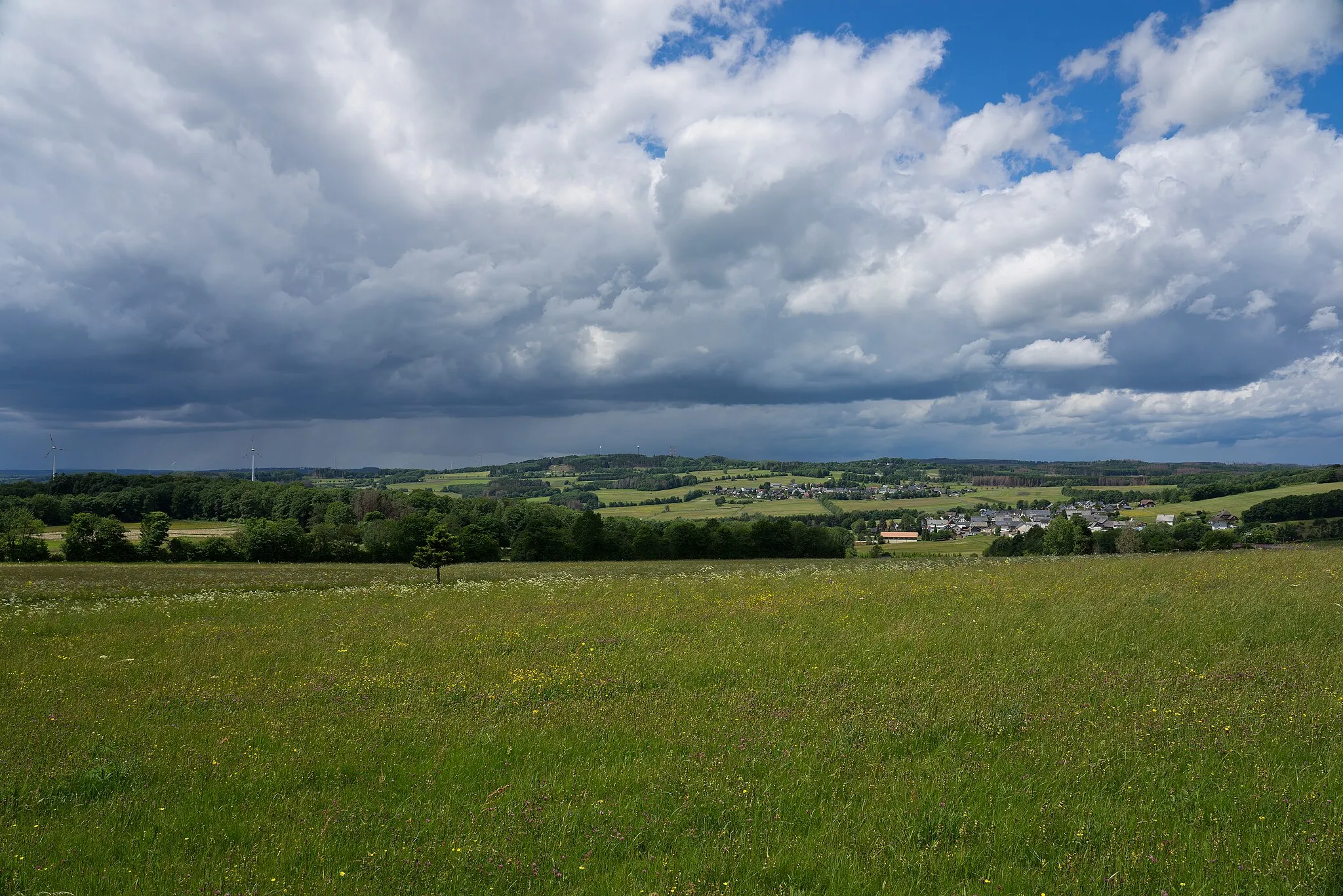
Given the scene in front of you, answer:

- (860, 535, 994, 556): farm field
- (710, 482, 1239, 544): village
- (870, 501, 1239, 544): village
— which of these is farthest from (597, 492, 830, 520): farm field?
(860, 535, 994, 556): farm field

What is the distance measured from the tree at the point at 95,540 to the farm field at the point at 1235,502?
127m

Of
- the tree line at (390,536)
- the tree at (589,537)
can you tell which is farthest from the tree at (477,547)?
the tree at (589,537)

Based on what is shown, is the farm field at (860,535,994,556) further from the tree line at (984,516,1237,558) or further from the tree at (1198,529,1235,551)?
the tree at (1198,529,1235,551)

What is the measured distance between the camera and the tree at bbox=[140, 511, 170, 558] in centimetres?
7850

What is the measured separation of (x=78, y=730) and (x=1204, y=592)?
21.6 m

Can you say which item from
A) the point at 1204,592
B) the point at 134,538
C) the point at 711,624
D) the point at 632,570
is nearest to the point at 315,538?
the point at 134,538

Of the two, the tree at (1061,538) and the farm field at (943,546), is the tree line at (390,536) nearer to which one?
the farm field at (943,546)

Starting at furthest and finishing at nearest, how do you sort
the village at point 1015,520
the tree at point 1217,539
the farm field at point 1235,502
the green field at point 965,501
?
the green field at point 965,501, the farm field at point 1235,502, the village at point 1015,520, the tree at point 1217,539

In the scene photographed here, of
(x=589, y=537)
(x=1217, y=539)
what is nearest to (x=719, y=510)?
(x=589, y=537)

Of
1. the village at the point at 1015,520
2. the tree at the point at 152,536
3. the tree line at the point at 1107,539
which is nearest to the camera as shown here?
the tree line at the point at 1107,539

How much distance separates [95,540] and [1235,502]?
497 feet

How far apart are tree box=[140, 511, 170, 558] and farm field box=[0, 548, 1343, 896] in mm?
77524

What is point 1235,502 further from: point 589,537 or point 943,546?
point 589,537

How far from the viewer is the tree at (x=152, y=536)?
78500mm
